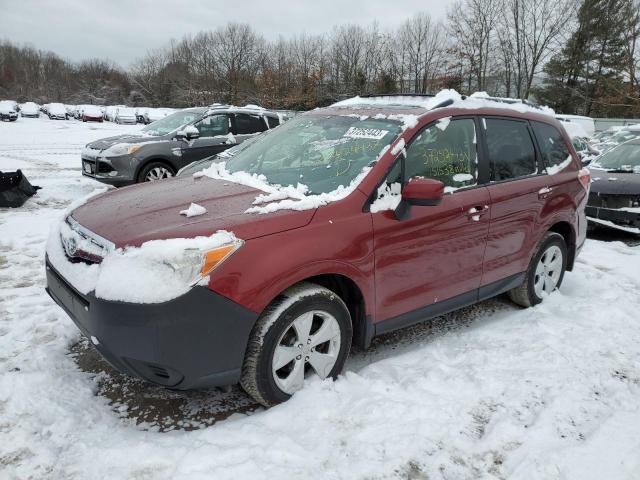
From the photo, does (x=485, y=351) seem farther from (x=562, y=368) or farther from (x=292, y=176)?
(x=292, y=176)

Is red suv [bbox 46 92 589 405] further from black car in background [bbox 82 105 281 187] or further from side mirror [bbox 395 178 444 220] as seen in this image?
black car in background [bbox 82 105 281 187]

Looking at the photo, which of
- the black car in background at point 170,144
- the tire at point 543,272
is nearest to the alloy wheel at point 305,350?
the tire at point 543,272

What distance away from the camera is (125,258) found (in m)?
2.46

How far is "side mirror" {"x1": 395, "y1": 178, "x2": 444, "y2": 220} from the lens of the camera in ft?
9.89

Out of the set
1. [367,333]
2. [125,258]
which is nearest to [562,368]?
[367,333]

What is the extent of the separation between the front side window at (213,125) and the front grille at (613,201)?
6.63 m

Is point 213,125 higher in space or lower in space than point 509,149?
higher

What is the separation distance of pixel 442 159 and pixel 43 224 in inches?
222

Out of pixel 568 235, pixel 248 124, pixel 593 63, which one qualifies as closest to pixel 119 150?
pixel 248 124

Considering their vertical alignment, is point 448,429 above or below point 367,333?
below

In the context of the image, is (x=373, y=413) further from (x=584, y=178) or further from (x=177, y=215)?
(x=584, y=178)

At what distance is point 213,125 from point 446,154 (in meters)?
6.94

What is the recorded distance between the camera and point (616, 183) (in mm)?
7566

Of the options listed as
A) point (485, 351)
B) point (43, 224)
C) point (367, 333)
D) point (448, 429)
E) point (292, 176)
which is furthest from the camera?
A: point (43, 224)
